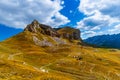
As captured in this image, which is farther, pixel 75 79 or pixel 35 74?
pixel 75 79

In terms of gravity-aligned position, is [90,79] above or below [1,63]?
below

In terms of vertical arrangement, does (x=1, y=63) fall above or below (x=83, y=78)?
above

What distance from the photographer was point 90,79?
19975cm

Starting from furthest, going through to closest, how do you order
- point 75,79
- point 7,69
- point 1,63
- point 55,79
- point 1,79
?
point 75,79
point 1,63
point 7,69
point 55,79
point 1,79

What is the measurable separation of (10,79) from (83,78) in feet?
322

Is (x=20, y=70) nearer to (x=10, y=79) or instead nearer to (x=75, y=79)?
(x=10, y=79)

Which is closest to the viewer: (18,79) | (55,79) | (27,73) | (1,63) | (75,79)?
(18,79)

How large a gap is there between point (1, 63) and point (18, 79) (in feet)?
155

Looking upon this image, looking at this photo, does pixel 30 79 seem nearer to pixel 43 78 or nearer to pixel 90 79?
pixel 43 78

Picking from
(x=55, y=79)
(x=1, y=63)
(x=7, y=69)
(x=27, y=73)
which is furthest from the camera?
(x=1, y=63)

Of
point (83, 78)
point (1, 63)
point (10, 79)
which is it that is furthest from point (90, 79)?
point (10, 79)

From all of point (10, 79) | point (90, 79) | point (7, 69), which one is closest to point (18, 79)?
point (10, 79)

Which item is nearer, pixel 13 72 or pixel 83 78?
pixel 13 72

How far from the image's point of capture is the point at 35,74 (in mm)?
→ 132500
